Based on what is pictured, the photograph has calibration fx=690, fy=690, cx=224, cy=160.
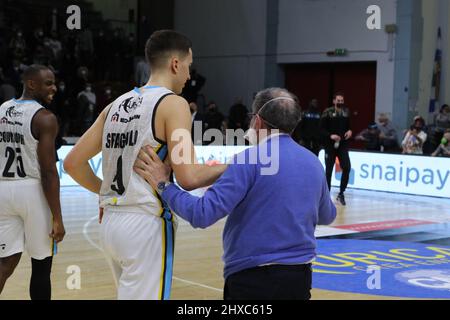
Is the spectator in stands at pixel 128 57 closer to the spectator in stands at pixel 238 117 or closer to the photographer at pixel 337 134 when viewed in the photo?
the spectator in stands at pixel 238 117

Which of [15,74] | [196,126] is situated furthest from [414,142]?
[15,74]

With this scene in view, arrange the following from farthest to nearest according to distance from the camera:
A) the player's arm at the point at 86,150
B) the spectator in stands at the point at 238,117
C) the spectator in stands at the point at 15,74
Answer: the spectator in stands at the point at 238,117, the spectator in stands at the point at 15,74, the player's arm at the point at 86,150

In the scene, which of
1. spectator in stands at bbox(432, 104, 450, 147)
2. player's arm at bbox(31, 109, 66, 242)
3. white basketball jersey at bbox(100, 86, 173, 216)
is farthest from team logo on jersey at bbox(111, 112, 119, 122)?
spectator in stands at bbox(432, 104, 450, 147)

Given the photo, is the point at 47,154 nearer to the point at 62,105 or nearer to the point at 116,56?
the point at 62,105

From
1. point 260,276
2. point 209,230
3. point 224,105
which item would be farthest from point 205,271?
point 224,105

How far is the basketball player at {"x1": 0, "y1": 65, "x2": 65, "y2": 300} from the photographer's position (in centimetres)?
430

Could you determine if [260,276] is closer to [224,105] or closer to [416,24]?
[416,24]

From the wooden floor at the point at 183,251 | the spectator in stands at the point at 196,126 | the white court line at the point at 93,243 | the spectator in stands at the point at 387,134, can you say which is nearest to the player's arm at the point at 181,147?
the wooden floor at the point at 183,251

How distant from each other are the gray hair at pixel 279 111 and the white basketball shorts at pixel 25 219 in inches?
74.6

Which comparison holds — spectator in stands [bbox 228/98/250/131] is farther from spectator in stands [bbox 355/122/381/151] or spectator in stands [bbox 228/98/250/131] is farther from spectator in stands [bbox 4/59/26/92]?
spectator in stands [bbox 4/59/26/92]

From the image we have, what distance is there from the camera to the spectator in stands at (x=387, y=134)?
17891 millimetres

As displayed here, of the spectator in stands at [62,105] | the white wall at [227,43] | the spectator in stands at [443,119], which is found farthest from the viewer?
the white wall at [227,43]

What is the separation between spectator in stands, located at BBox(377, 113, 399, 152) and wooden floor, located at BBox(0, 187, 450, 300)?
4.51m

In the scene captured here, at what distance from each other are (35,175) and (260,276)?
76.7 inches
